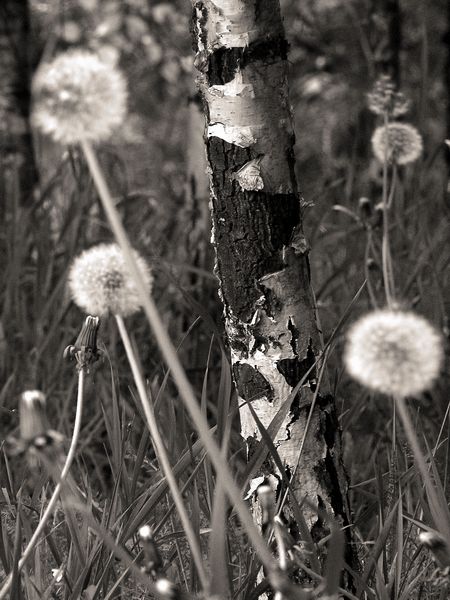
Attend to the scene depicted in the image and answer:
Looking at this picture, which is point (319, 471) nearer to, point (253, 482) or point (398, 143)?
point (253, 482)

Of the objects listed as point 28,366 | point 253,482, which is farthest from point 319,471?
point 28,366

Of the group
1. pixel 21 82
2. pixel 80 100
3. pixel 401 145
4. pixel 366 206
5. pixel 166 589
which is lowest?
pixel 166 589

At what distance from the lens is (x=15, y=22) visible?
172 inches

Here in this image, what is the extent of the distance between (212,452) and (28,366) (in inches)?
78.3

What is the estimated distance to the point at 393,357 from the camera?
1.03 meters

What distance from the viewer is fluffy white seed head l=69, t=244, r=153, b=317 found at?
52.6 inches

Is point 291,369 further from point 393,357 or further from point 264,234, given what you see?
point 393,357

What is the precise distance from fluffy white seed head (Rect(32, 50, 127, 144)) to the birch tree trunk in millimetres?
614

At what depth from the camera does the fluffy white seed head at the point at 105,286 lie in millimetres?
1337

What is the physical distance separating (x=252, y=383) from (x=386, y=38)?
2.94m

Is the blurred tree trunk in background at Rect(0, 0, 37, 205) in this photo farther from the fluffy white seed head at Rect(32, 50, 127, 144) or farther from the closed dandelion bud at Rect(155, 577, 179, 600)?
the closed dandelion bud at Rect(155, 577, 179, 600)

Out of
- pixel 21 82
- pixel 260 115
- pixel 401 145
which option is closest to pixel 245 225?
pixel 260 115

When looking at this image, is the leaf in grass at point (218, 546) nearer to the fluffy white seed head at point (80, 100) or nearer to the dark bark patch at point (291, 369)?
the fluffy white seed head at point (80, 100)

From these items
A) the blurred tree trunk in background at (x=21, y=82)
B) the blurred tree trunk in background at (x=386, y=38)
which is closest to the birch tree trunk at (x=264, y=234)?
the blurred tree trunk in background at (x=386, y=38)
